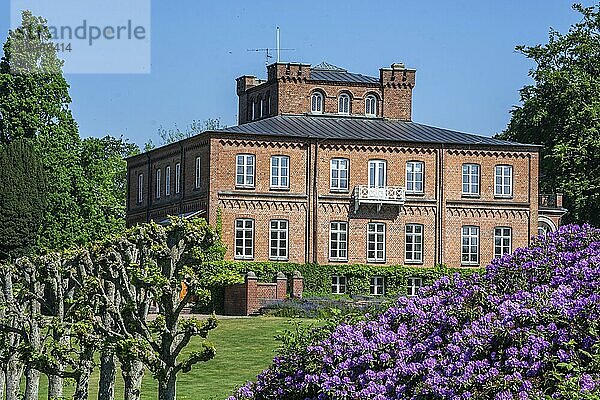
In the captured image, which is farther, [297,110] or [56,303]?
[297,110]

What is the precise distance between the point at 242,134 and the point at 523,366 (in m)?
43.9

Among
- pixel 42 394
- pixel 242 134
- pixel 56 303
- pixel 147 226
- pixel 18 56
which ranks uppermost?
pixel 18 56

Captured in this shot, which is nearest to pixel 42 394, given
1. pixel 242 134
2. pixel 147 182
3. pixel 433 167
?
pixel 242 134

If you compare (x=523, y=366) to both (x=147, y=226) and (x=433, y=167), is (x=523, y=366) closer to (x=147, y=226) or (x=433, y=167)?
(x=147, y=226)

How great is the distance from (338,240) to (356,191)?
7.83 ft

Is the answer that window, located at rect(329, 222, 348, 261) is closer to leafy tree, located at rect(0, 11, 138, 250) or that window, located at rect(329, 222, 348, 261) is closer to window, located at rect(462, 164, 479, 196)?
window, located at rect(462, 164, 479, 196)

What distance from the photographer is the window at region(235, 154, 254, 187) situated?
172ft

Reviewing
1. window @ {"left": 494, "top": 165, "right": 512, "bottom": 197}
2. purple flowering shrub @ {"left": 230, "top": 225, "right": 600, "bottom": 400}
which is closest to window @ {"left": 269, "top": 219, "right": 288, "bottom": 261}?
window @ {"left": 494, "top": 165, "right": 512, "bottom": 197}

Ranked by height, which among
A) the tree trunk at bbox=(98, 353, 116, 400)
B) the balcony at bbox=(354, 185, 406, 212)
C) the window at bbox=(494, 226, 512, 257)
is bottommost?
the tree trunk at bbox=(98, 353, 116, 400)

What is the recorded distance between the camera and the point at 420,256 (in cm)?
5466

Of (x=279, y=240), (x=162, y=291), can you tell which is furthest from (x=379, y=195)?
(x=162, y=291)

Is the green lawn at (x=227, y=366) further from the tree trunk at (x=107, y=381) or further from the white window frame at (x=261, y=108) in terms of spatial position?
the white window frame at (x=261, y=108)

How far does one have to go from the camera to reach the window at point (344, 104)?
2386 inches

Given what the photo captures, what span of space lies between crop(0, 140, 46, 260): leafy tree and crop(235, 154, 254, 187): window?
1049 centimetres
